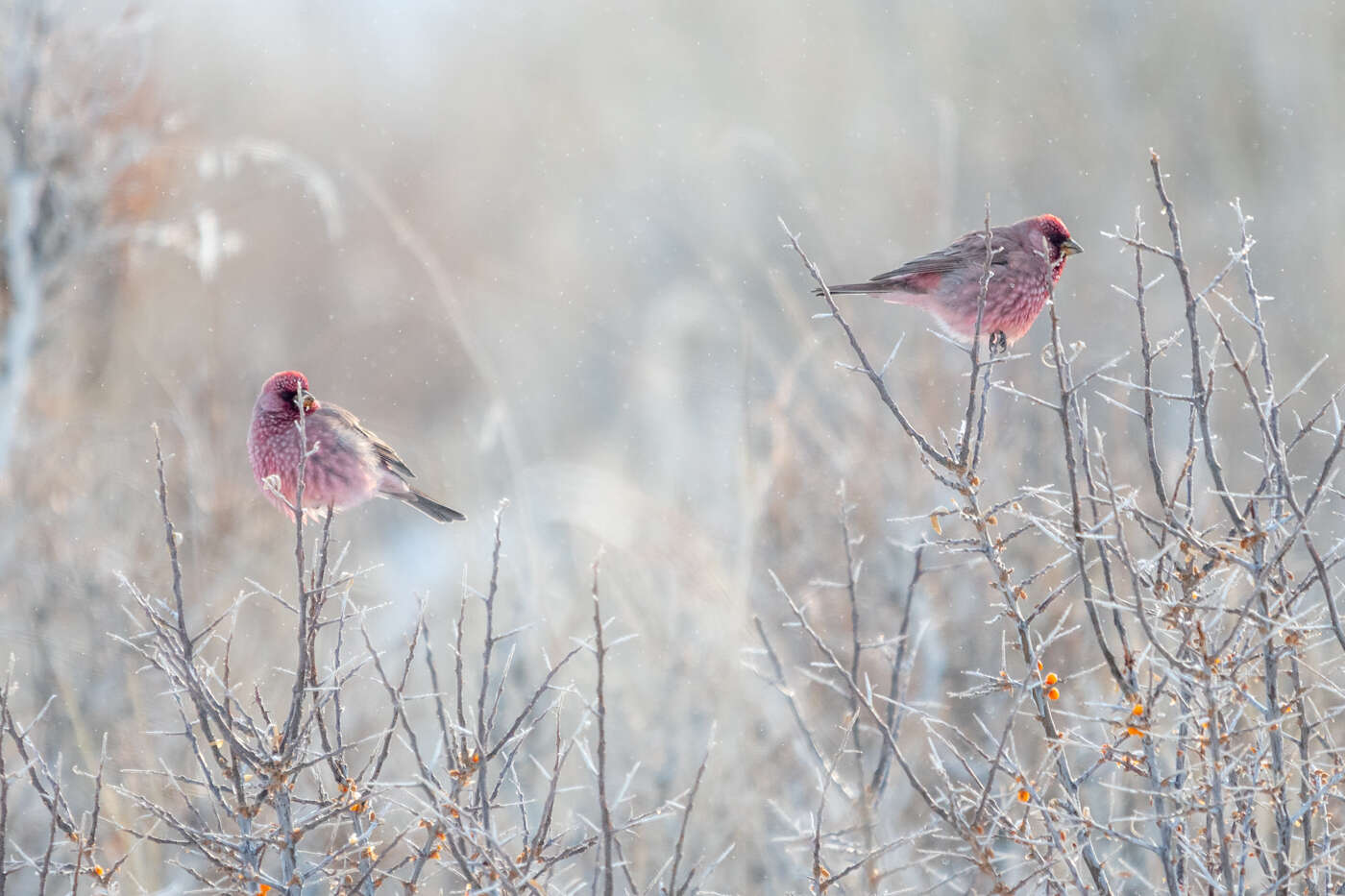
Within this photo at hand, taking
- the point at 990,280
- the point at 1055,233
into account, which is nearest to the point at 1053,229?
the point at 1055,233

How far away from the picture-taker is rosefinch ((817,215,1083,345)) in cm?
372

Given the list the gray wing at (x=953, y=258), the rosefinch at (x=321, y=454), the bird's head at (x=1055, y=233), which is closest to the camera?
the bird's head at (x=1055, y=233)

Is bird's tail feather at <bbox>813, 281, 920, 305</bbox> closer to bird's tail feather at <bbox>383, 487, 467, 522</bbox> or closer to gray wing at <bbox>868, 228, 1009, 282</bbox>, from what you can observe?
gray wing at <bbox>868, 228, 1009, 282</bbox>

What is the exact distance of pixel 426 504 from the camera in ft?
15.8

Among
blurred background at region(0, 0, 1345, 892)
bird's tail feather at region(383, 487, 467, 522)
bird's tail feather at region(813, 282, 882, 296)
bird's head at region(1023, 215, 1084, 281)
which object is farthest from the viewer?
blurred background at region(0, 0, 1345, 892)

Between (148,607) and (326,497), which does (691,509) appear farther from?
(148,607)

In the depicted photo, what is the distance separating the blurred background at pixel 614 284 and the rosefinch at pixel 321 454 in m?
1.11

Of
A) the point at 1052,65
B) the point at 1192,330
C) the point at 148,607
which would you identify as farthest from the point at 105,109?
the point at 1052,65

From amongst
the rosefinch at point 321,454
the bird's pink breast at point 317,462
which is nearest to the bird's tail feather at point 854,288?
the rosefinch at point 321,454

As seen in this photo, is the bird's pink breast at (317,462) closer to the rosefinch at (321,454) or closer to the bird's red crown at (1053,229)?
the rosefinch at (321,454)

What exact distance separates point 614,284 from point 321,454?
93.5 ft

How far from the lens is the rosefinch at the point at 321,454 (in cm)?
405

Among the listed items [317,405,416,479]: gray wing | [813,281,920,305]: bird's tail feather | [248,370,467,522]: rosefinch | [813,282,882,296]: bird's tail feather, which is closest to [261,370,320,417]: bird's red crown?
[248,370,467,522]: rosefinch

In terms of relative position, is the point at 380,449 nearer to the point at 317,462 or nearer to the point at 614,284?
the point at 317,462
